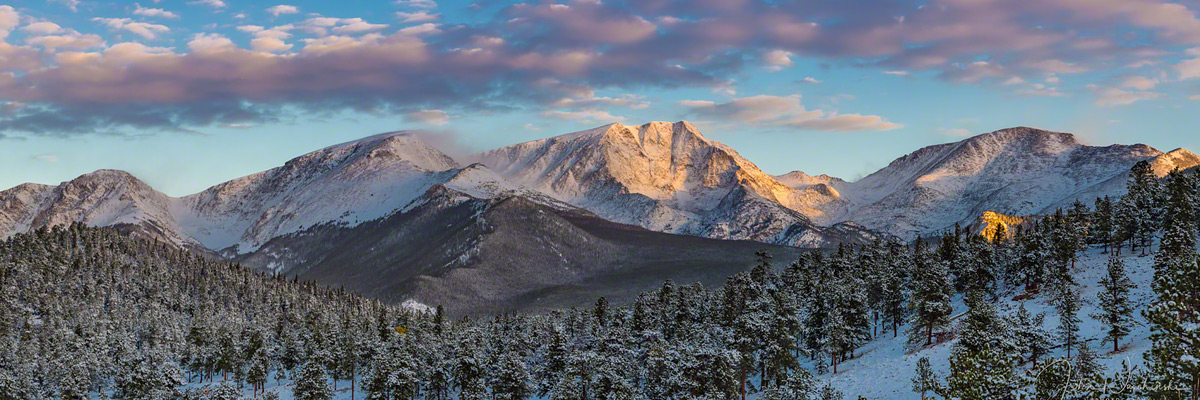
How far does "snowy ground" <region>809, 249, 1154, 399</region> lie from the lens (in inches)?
3693

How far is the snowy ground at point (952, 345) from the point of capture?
9381cm

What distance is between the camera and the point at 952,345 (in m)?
99.7

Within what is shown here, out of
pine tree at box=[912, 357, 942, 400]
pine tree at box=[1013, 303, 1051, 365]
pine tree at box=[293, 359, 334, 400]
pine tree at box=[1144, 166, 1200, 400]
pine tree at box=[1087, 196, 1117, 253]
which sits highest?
pine tree at box=[1087, 196, 1117, 253]

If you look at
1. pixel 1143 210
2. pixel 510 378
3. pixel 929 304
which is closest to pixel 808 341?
pixel 929 304

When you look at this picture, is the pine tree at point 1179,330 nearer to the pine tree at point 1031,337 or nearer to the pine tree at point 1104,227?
the pine tree at point 1031,337

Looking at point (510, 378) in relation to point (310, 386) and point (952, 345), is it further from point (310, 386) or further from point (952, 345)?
point (952, 345)

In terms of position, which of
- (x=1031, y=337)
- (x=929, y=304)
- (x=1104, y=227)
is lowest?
(x=1031, y=337)

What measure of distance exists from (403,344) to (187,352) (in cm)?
6127

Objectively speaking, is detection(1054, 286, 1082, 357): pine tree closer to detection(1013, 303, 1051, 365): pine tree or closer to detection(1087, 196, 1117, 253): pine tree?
detection(1013, 303, 1051, 365): pine tree

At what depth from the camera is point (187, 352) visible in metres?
172

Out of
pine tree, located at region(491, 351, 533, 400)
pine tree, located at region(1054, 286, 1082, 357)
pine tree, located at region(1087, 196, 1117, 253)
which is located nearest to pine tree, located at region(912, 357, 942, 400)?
pine tree, located at region(1054, 286, 1082, 357)

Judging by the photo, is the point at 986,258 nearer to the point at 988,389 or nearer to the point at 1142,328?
the point at 1142,328

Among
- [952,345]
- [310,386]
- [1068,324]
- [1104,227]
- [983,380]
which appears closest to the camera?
[983,380]

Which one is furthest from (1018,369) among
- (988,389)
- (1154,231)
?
(1154,231)
